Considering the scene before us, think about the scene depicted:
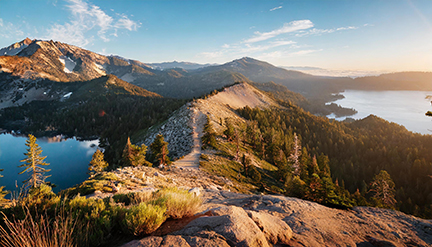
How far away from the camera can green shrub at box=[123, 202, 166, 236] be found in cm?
505

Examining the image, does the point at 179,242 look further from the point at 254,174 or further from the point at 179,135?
the point at 179,135

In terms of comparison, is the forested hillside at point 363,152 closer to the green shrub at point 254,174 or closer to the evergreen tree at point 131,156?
the green shrub at point 254,174

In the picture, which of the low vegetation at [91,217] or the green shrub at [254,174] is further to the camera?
the green shrub at [254,174]

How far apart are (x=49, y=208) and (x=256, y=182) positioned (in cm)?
3540

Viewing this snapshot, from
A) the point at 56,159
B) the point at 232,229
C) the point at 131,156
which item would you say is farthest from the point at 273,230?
the point at 56,159

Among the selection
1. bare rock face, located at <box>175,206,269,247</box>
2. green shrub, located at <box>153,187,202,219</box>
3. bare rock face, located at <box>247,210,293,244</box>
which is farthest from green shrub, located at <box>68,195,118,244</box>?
bare rock face, located at <box>247,210,293,244</box>

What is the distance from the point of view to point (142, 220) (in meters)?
5.02

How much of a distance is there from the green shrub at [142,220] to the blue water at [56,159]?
308 feet

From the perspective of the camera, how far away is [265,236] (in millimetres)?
5711

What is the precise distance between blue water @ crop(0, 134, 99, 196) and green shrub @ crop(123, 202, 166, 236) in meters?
93.9

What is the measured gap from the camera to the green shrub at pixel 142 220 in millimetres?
5047

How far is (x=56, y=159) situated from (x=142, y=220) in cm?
14573

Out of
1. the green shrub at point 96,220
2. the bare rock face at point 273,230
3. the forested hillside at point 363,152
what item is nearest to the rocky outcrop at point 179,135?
the forested hillside at point 363,152

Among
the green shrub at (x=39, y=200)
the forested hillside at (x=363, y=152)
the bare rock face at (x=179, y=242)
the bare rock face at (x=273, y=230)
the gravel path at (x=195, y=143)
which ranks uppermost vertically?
the green shrub at (x=39, y=200)
